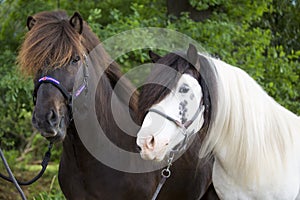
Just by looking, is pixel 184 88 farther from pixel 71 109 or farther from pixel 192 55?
pixel 71 109

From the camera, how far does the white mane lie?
3178 mm

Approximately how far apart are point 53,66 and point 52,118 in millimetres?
323

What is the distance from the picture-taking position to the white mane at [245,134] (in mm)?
3178

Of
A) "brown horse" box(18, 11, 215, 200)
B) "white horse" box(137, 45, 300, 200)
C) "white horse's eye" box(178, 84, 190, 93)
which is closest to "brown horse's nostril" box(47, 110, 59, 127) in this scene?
"brown horse" box(18, 11, 215, 200)

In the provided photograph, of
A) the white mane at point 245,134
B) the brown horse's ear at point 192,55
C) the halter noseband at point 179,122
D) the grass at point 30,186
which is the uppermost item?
the brown horse's ear at point 192,55

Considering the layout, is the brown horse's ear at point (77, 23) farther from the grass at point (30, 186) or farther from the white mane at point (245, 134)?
the grass at point (30, 186)

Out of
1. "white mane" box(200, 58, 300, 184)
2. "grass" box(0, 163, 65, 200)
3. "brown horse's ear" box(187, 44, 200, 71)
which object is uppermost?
"brown horse's ear" box(187, 44, 200, 71)

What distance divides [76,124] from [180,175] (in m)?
0.81

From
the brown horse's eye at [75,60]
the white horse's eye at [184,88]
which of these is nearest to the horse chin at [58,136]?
the brown horse's eye at [75,60]

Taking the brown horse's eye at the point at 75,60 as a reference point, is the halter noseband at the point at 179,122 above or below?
below

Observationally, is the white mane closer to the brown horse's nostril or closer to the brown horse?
the brown horse

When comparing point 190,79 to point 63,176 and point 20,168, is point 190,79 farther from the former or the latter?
point 20,168

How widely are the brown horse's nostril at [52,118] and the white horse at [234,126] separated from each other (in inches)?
21.8

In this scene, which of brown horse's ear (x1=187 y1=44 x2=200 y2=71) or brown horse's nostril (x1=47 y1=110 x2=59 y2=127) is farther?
brown horse's nostril (x1=47 y1=110 x2=59 y2=127)
